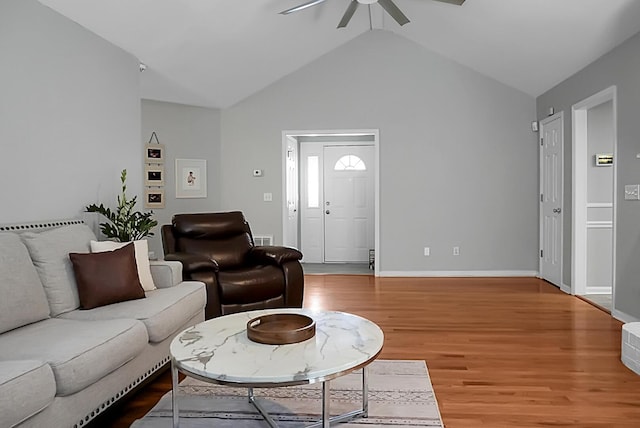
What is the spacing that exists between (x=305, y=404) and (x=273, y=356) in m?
0.74

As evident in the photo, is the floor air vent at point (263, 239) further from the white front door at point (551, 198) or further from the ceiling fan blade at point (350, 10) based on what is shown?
the white front door at point (551, 198)

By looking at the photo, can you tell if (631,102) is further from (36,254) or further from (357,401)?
(36,254)

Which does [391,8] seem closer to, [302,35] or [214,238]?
[302,35]

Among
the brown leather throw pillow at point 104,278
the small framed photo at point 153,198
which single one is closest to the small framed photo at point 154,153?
the small framed photo at point 153,198

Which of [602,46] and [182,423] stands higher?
[602,46]

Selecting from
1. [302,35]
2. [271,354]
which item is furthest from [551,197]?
[271,354]

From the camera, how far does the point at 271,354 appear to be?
2.13 metres

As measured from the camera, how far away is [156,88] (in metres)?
6.08

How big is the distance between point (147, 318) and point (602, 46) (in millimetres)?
4506

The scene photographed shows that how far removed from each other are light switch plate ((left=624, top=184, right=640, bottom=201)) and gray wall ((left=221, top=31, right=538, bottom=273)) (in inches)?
98.6

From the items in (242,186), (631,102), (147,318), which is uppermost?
(631,102)

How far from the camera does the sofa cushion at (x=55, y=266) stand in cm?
281

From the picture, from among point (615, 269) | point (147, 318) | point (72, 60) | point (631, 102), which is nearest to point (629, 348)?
point (615, 269)

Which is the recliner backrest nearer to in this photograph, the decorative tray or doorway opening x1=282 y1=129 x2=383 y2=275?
the decorative tray
